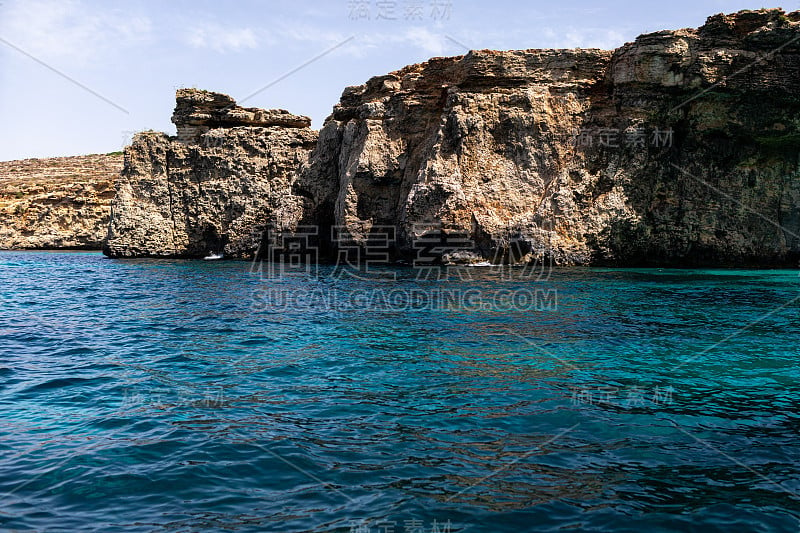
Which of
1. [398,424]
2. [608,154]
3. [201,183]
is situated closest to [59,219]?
[201,183]

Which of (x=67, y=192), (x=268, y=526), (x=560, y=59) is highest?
(x=560, y=59)

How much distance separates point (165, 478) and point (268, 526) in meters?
1.66

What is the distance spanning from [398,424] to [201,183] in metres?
44.6

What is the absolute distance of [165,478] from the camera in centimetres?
619

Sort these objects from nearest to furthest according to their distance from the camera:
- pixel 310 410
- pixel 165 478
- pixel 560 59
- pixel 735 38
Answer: pixel 165 478 → pixel 310 410 → pixel 735 38 → pixel 560 59

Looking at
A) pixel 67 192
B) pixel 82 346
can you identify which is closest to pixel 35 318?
pixel 82 346

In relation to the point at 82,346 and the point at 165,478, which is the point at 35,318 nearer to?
the point at 82,346

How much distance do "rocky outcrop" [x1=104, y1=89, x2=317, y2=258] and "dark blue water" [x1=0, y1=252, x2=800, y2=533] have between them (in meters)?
31.3

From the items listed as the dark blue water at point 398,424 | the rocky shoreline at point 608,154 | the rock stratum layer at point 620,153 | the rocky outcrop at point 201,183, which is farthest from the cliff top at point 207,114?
the dark blue water at point 398,424

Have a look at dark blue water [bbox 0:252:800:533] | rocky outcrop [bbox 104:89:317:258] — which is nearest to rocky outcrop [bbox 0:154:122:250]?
rocky outcrop [bbox 104:89:317:258]

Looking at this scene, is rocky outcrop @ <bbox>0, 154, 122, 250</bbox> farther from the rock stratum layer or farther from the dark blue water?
the dark blue water

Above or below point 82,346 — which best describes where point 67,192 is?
above

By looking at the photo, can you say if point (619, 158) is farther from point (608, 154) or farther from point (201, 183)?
point (201, 183)

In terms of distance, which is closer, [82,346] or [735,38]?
[82,346]
